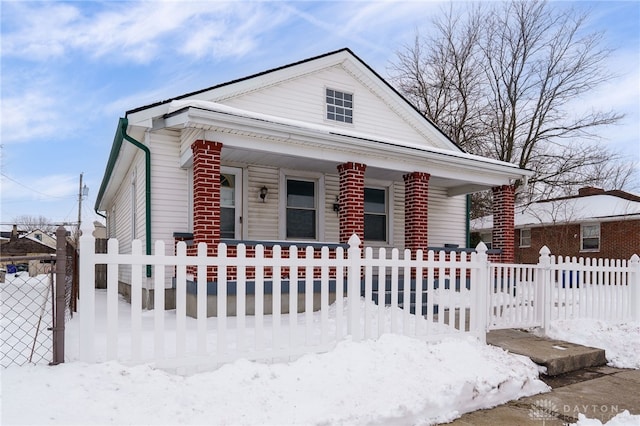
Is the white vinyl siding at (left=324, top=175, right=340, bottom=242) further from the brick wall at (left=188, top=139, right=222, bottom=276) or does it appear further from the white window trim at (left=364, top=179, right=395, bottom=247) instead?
the brick wall at (left=188, top=139, right=222, bottom=276)

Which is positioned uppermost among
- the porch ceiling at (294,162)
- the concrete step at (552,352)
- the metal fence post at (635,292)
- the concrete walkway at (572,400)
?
the porch ceiling at (294,162)

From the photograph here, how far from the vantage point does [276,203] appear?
32.8ft

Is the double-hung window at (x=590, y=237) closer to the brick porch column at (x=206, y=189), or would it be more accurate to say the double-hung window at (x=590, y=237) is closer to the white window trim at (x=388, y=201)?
the white window trim at (x=388, y=201)

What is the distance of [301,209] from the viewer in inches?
408

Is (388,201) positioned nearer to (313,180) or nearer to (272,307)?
(313,180)

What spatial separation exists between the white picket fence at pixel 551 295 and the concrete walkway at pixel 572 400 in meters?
0.77

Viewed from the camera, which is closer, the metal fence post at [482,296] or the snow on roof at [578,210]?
the metal fence post at [482,296]

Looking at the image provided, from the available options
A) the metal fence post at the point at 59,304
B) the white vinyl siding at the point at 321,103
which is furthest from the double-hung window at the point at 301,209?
the metal fence post at the point at 59,304

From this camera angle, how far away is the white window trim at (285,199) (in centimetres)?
998

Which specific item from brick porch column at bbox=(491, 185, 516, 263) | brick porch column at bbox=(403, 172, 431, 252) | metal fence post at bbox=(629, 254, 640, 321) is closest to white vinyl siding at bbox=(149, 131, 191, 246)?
brick porch column at bbox=(403, 172, 431, 252)

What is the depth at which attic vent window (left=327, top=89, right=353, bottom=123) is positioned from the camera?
11.6 metres

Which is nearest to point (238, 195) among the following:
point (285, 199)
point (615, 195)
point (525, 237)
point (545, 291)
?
point (285, 199)

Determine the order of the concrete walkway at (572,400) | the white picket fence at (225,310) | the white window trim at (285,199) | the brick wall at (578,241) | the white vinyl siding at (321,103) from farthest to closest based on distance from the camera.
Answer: the brick wall at (578,241) < the white vinyl siding at (321,103) < the white window trim at (285,199) < the concrete walkway at (572,400) < the white picket fence at (225,310)

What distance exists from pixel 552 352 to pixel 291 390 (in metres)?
3.89
